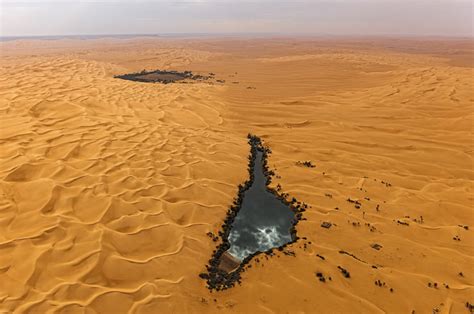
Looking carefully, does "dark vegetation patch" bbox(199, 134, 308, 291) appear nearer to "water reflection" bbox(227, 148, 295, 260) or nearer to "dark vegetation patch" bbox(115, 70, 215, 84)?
"water reflection" bbox(227, 148, 295, 260)

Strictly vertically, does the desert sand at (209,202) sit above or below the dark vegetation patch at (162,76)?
below

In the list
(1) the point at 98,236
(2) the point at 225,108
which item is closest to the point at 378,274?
(1) the point at 98,236

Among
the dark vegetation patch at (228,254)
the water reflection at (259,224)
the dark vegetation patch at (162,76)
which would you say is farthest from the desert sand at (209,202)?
the dark vegetation patch at (162,76)

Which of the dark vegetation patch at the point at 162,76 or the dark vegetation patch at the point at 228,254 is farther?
the dark vegetation patch at the point at 162,76

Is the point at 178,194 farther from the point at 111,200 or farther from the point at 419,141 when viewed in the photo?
the point at 419,141

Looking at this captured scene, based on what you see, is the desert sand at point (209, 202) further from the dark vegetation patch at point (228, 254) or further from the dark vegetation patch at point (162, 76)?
the dark vegetation patch at point (162, 76)

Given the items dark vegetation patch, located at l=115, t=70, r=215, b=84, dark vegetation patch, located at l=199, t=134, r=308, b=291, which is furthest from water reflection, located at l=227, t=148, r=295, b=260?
dark vegetation patch, located at l=115, t=70, r=215, b=84

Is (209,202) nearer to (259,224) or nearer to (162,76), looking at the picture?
(259,224)

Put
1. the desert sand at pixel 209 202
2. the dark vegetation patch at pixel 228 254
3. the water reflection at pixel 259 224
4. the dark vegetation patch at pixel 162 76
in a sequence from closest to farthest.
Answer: the desert sand at pixel 209 202
the dark vegetation patch at pixel 228 254
the water reflection at pixel 259 224
the dark vegetation patch at pixel 162 76
